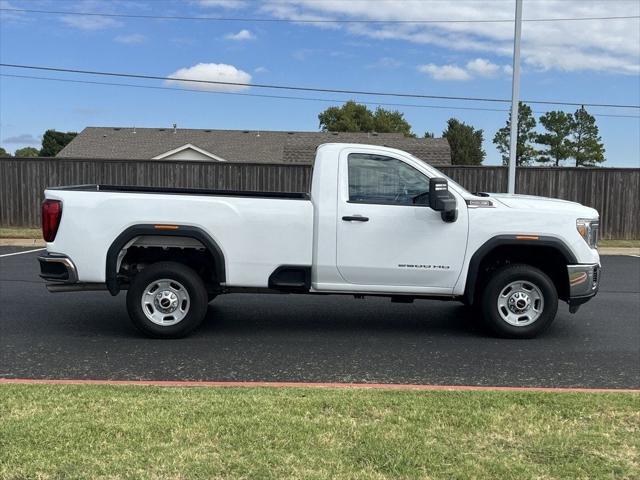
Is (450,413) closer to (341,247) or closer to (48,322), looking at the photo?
(341,247)

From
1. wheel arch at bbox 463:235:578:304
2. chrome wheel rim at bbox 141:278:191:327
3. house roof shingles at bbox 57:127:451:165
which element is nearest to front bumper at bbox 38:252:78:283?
chrome wheel rim at bbox 141:278:191:327

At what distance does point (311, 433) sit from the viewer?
375cm

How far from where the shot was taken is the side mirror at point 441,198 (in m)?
6.36

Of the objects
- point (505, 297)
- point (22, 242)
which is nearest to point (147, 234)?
point (505, 297)

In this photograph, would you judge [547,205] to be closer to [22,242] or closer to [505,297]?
[505,297]

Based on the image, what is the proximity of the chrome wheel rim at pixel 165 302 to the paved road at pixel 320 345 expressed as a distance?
247mm

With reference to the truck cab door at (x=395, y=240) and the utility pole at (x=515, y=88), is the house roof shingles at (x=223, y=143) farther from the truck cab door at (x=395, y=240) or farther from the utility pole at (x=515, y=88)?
the truck cab door at (x=395, y=240)

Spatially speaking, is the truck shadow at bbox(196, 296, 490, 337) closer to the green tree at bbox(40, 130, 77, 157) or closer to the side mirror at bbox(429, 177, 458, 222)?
the side mirror at bbox(429, 177, 458, 222)

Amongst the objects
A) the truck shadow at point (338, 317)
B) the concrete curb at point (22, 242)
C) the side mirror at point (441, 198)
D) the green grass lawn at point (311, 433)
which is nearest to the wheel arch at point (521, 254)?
the side mirror at point (441, 198)

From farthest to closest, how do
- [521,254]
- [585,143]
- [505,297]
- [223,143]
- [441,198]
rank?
[585,143], [223,143], [521,254], [505,297], [441,198]

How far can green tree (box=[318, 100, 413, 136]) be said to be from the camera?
70.0 metres

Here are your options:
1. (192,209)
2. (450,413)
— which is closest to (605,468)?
(450,413)

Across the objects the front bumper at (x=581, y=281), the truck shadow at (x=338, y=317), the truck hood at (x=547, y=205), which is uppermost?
the truck hood at (x=547, y=205)

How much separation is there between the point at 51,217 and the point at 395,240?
3525mm
